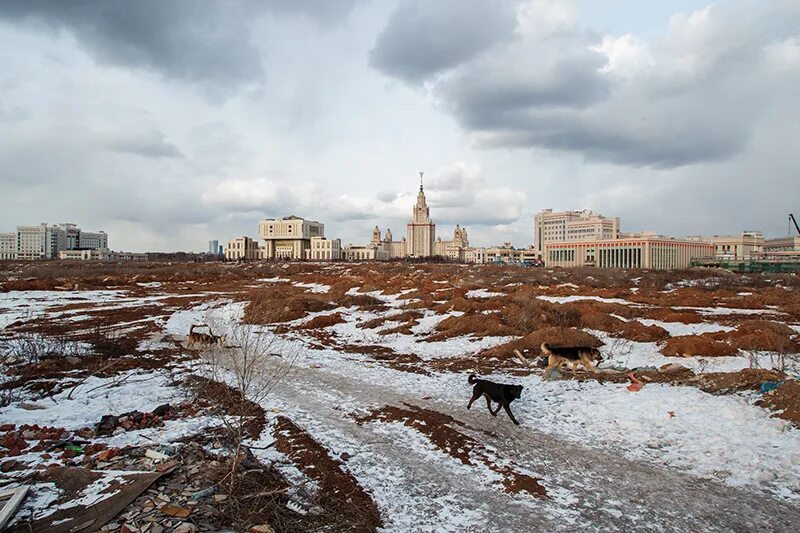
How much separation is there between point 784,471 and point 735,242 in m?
170

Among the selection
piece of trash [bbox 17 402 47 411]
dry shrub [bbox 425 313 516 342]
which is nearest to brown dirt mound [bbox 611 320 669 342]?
dry shrub [bbox 425 313 516 342]

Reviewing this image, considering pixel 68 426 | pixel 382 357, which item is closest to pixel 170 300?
pixel 382 357

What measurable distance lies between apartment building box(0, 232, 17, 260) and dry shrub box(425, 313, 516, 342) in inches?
9319

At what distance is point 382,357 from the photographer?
1511 centimetres

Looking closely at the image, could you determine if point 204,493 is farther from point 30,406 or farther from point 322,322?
point 322,322

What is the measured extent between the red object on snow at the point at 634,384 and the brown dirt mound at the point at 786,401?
6.85 feet

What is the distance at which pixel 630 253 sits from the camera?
117188 mm

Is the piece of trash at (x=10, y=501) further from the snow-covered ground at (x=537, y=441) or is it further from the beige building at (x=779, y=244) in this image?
the beige building at (x=779, y=244)

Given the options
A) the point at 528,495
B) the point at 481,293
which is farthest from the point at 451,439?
the point at 481,293

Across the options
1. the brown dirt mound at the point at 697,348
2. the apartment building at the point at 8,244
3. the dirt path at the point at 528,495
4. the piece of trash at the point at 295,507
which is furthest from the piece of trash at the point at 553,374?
the apartment building at the point at 8,244

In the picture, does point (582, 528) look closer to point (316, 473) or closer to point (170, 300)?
point (316, 473)

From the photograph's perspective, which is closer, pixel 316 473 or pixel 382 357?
pixel 316 473

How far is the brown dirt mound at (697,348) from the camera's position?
13578mm

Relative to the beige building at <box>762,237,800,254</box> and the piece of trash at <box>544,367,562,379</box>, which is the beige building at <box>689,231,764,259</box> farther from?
the piece of trash at <box>544,367,562,379</box>
